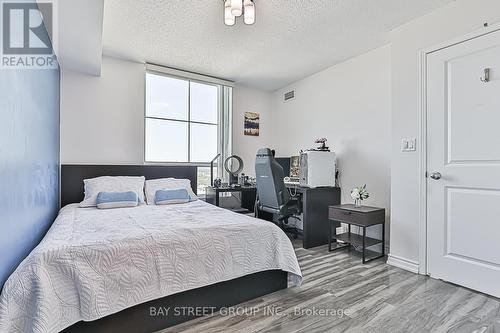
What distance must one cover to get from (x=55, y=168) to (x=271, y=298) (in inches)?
109

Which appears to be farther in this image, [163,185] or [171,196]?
[163,185]

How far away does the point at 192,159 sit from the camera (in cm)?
425

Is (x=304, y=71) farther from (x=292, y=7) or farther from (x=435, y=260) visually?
(x=435, y=260)

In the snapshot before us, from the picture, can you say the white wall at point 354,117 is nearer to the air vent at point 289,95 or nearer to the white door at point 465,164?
the air vent at point 289,95

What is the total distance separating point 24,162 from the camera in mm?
1729

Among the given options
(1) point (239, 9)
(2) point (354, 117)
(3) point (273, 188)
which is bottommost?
(3) point (273, 188)

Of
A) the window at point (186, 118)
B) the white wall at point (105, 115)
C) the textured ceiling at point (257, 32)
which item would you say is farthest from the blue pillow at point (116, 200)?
the textured ceiling at point (257, 32)

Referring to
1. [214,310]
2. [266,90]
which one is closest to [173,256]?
[214,310]

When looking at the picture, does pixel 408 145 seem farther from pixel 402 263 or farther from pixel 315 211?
pixel 315 211

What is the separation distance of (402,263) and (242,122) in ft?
10.7

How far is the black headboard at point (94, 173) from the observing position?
10.8 ft

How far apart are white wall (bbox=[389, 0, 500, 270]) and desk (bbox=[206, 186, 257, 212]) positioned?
2.02 metres

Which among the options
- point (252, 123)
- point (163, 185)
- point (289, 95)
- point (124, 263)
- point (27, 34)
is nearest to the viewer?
point (124, 263)

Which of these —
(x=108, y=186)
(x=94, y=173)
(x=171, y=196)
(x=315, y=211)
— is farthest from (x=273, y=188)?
(x=94, y=173)
